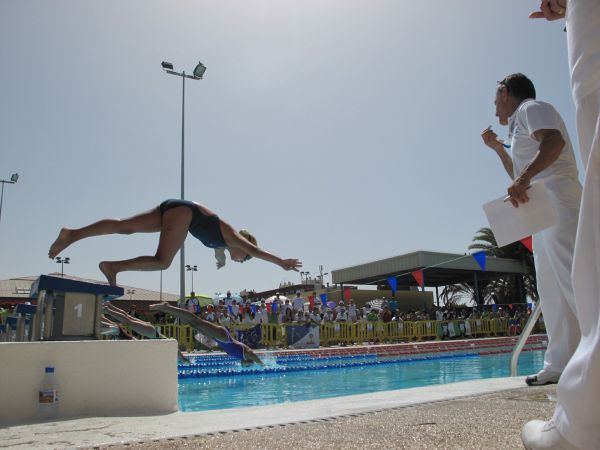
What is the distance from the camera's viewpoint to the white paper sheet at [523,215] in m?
2.27

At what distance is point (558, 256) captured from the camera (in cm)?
248

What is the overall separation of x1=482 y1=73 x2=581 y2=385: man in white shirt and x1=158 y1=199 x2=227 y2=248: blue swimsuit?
2.34 meters

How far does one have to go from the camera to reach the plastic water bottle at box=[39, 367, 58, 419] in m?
3.12

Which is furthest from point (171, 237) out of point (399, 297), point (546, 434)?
point (399, 297)

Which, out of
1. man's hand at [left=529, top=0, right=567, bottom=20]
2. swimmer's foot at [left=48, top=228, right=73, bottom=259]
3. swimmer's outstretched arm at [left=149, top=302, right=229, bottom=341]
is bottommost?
swimmer's outstretched arm at [left=149, top=302, right=229, bottom=341]

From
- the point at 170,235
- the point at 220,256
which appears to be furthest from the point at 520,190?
the point at 220,256

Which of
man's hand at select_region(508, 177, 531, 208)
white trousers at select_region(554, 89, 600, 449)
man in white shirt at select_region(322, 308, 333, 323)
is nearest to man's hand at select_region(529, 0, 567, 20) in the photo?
man's hand at select_region(508, 177, 531, 208)

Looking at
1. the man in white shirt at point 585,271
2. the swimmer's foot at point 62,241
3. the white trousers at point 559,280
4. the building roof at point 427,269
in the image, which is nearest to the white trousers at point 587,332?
the man in white shirt at point 585,271

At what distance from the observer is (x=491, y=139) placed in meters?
3.23

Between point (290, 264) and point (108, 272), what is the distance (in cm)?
161

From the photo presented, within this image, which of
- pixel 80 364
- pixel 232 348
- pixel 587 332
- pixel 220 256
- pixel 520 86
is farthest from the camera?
pixel 232 348

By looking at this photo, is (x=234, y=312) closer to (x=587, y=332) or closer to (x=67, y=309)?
(x=67, y=309)

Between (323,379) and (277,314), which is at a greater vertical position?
(277,314)

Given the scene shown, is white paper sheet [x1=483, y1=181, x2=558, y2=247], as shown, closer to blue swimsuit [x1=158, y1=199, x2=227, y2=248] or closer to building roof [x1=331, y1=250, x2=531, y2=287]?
blue swimsuit [x1=158, y1=199, x2=227, y2=248]
